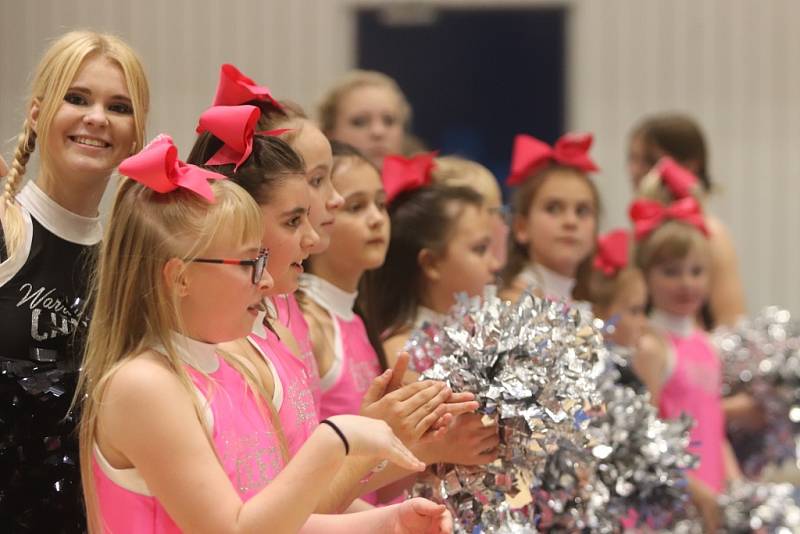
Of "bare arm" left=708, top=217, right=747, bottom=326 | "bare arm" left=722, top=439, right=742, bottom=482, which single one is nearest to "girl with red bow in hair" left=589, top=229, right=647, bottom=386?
"bare arm" left=722, top=439, right=742, bottom=482

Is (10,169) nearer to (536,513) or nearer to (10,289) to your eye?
(10,289)

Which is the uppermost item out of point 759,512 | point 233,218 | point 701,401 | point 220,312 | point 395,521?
point 233,218

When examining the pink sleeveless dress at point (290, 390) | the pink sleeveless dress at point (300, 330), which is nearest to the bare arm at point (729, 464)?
the pink sleeveless dress at point (300, 330)

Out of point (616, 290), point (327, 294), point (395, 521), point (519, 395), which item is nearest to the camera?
point (395, 521)

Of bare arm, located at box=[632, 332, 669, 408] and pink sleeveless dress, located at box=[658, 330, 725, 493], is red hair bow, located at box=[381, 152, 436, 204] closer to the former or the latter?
bare arm, located at box=[632, 332, 669, 408]

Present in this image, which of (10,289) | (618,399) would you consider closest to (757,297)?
(618,399)

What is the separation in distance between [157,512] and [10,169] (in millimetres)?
935

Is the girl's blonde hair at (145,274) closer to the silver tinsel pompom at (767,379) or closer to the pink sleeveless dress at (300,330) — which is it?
the pink sleeveless dress at (300,330)

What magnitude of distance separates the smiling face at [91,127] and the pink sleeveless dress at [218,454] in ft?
1.89

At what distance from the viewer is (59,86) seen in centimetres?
→ 259

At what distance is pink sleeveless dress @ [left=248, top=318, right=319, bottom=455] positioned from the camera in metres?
2.38

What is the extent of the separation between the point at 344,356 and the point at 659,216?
214cm

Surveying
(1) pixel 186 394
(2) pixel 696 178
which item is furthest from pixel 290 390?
(2) pixel 696 178

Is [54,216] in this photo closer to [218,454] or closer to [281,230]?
[281,230]
